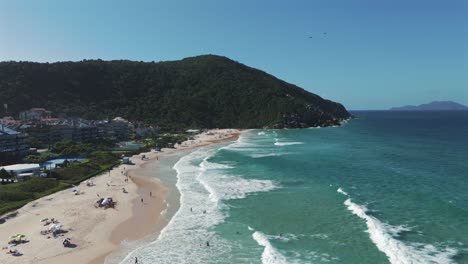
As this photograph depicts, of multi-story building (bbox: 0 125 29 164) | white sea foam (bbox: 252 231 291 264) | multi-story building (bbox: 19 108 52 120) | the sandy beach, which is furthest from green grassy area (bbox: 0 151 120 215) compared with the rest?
multi-story building (bbox: 19 108 52 120)

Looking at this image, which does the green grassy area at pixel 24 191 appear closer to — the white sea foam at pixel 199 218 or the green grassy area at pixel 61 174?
the green grassy area at pixel 61 174

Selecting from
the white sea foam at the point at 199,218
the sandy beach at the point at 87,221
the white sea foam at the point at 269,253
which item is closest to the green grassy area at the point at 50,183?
the sandy beach at the point at 87,221

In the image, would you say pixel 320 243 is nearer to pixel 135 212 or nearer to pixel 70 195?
pixel 135 212

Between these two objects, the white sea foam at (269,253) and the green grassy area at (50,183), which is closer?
the white sea foam at (269,253)

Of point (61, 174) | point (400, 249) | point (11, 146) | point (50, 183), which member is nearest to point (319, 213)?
point (400, 249)

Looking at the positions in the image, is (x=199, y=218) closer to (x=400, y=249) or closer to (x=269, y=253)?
(x=269, y=253)

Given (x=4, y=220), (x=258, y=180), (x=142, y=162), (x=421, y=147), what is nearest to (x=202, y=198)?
(x=258, y=180)

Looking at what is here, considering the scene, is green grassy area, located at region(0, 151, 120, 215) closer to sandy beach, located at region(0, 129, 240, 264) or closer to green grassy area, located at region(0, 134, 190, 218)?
green grassy area, located at region(0, 134, 190, 218)
